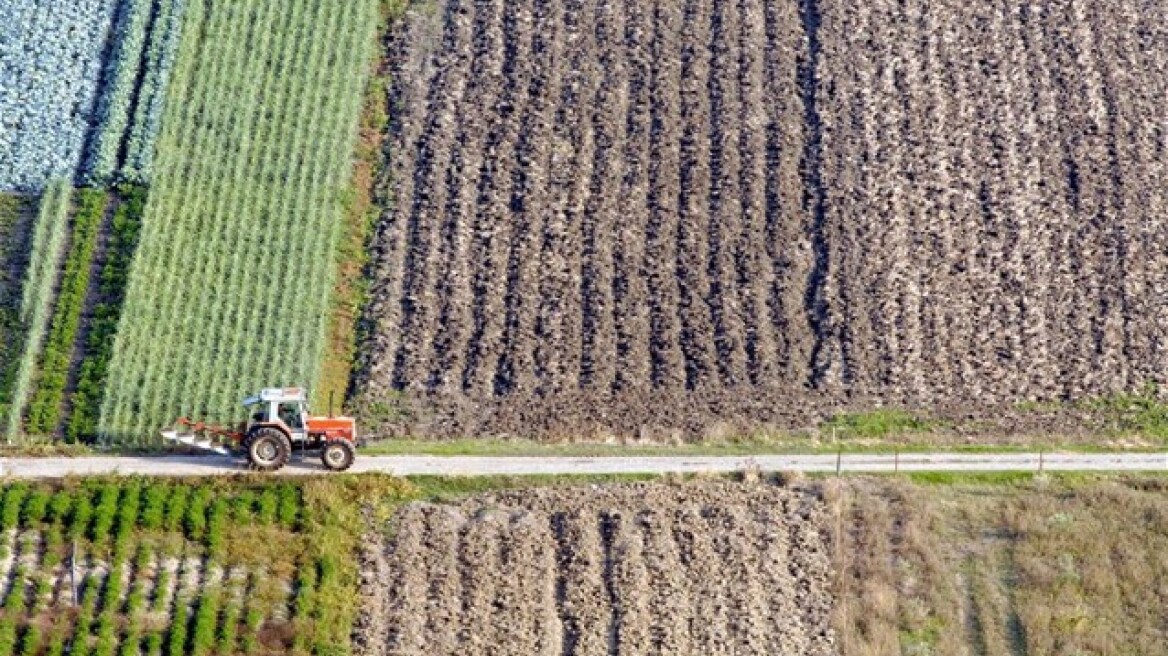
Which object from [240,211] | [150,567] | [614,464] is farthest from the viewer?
[240,211]

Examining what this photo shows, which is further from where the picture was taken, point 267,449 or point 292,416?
point 292,416

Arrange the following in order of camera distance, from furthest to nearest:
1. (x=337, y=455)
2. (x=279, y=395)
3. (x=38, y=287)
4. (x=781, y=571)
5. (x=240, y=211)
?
(x=240, y=211) → (x=38, y=287) → (x=337, y=455) → (x=279, y=395) → (x=781, y=571)

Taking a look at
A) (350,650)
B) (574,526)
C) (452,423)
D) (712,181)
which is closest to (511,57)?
(712,181)

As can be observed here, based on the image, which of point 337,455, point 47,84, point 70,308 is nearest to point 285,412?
point 337,455

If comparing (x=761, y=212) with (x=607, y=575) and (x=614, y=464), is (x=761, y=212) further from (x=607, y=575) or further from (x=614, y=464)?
(x=607, y=575)

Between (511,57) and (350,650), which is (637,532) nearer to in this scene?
(350,650)

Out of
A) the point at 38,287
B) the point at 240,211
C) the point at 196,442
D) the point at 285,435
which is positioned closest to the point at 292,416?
the point at 285,435

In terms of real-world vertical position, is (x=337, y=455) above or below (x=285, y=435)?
below

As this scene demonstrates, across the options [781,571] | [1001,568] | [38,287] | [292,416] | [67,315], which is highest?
[38,287]
